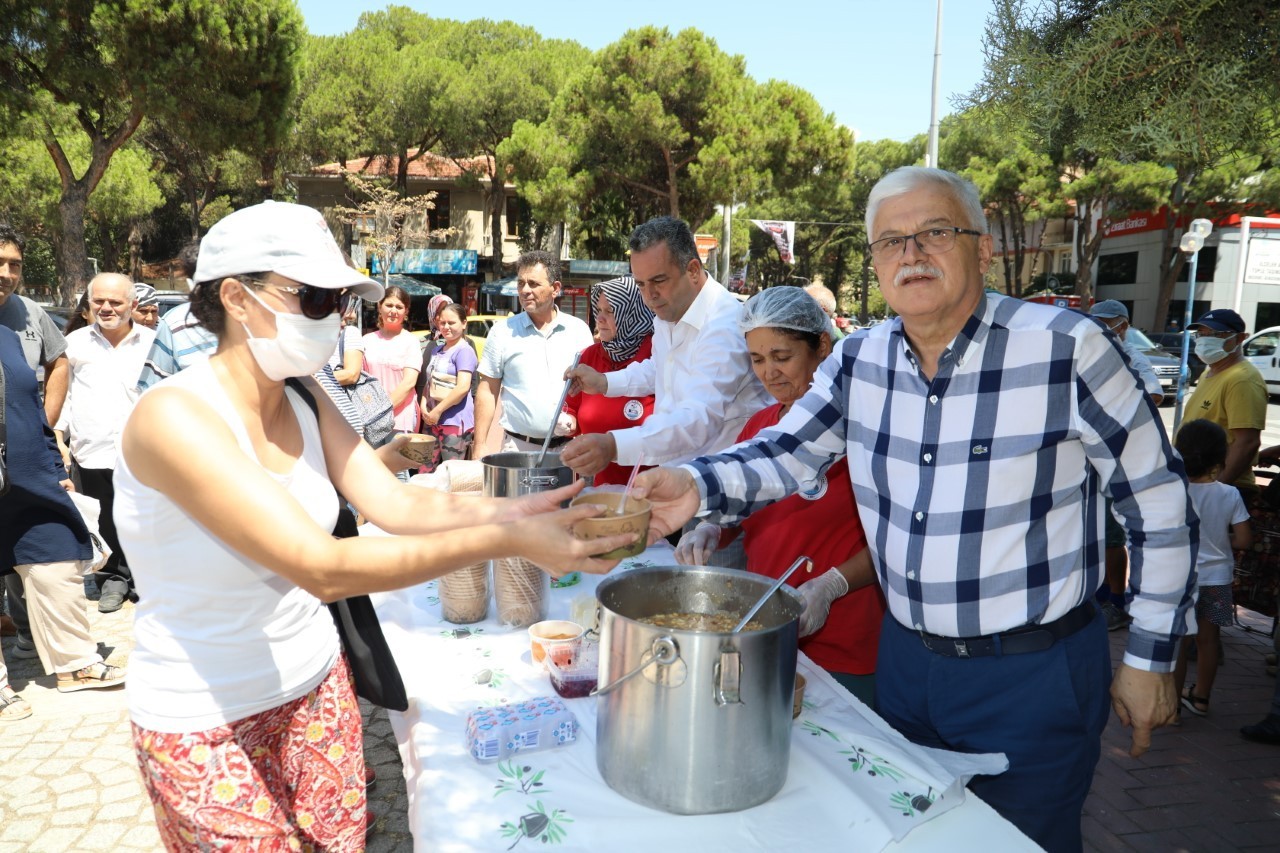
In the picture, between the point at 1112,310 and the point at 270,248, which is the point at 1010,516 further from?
the point at 1112,310

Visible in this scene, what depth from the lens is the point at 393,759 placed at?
3557 millimetres

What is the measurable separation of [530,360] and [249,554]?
155 inches

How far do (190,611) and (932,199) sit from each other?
178 centimetres

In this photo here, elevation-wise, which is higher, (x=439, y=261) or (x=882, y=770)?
(x=439, y=261)

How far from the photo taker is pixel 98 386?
4.71m

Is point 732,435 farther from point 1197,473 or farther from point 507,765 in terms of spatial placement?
point 1197,473

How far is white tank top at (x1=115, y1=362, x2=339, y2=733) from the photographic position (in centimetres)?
143

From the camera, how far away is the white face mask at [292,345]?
59.9 inches

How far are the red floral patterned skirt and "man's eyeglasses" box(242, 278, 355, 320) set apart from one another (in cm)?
77

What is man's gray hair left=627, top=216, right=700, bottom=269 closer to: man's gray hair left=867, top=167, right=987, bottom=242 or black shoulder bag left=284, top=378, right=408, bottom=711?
man's gray hair left=867, top=167, right=987, bottom=242

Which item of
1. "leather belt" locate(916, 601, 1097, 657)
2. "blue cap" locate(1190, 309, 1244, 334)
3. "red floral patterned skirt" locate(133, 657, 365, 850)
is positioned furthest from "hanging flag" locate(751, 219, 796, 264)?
"red floral patterned skirt" locate(133, 657, 365, 850)

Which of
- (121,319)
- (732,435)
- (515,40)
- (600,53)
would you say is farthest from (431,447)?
(515,40)

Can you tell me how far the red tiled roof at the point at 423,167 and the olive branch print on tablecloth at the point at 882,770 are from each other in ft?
99.4

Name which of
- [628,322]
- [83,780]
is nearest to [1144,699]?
[628,322]
